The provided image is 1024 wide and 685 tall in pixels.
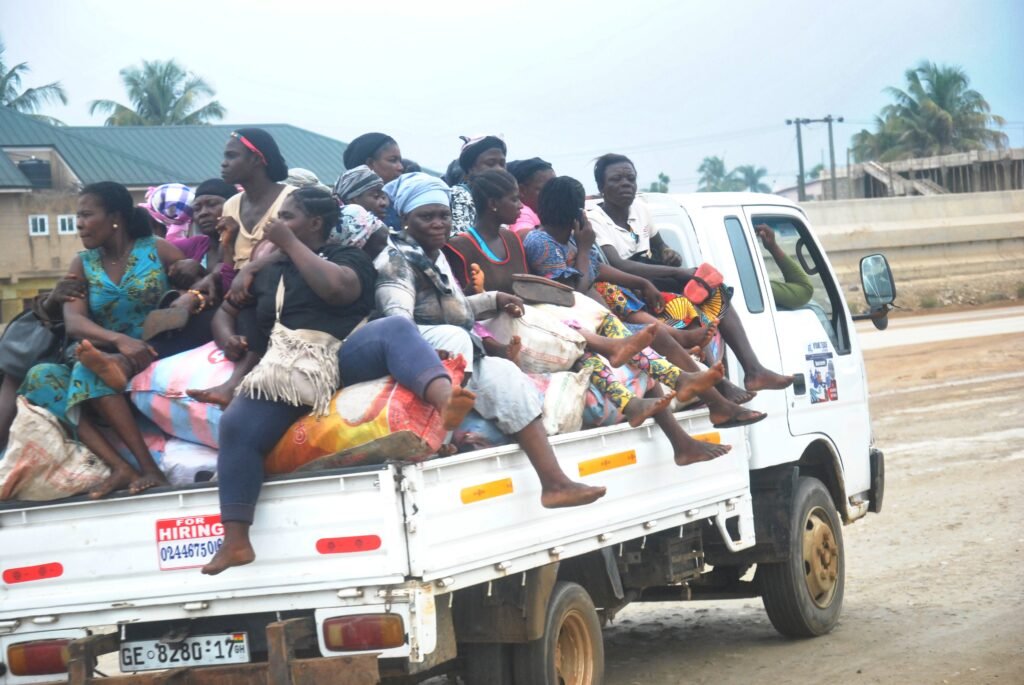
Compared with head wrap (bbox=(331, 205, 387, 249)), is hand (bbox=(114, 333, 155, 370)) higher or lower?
lower

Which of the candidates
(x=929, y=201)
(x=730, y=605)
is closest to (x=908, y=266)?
(x=929, y=201)

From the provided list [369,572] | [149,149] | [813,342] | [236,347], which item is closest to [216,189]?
[236,347]

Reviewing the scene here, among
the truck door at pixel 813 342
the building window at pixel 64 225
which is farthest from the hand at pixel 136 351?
the building window at pixel 64 225

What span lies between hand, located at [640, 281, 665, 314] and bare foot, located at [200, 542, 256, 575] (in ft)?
9.70

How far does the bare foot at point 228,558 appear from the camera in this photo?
14.6 ft

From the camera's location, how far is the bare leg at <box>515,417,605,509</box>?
4.96 meters

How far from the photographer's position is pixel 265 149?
5.89 meters

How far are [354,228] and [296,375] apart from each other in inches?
33.3

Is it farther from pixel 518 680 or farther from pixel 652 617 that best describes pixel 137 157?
pixel 518 680

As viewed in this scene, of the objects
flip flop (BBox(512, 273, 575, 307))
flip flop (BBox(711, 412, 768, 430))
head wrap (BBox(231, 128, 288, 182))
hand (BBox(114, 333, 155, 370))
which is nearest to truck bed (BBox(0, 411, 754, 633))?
hand (BBox(114, 333, 155, 370))

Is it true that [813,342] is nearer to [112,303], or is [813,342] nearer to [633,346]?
[633,346]

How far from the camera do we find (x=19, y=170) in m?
40.5

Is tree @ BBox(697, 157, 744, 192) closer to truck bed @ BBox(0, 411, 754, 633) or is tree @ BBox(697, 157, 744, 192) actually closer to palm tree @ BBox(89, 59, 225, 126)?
palm tree @ BBox(89, 59, 225, 126)

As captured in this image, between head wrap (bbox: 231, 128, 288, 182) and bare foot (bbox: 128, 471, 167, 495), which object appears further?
head wrap (bbox: 231, 128, 288, 182)
